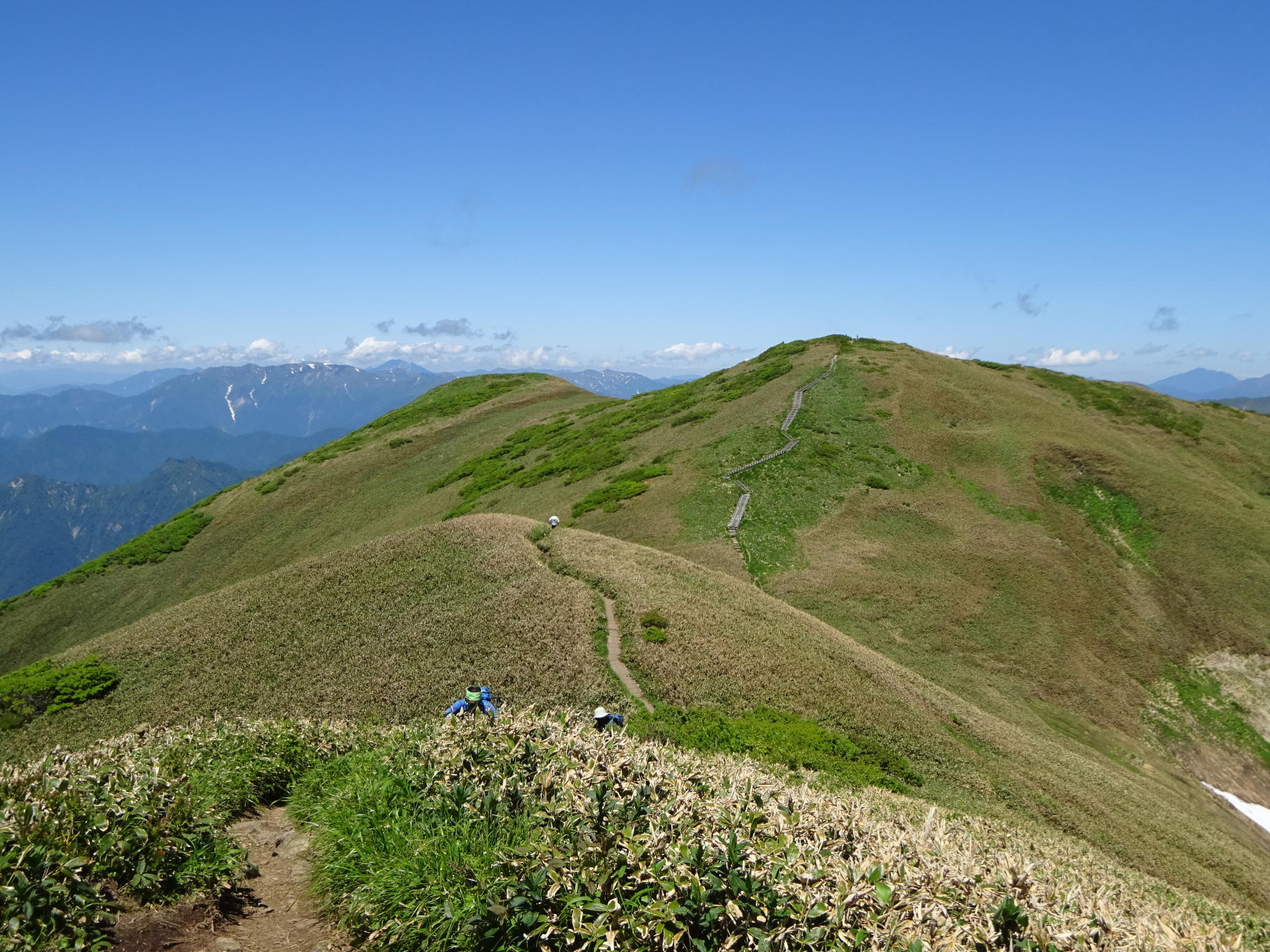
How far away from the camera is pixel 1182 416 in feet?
230

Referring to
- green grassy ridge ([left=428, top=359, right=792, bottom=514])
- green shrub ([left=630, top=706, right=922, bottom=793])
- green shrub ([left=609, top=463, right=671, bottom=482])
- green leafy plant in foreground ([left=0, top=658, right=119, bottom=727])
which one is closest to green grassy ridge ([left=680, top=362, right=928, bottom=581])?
green shrub ([left=609, top=463, right=671, bottom=482])

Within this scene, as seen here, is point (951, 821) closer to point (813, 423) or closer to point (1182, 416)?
point (813, 423)

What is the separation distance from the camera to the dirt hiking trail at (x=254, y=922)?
25.9 ft

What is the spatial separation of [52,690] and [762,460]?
4153 cm

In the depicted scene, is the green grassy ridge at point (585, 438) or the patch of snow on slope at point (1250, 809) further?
the green grassy ridge at point (585, 438)

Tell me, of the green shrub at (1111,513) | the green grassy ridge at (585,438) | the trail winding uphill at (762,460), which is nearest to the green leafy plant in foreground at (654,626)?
the trail winding uphill at (762,460)

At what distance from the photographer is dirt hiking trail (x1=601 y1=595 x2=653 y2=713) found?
18859 mm

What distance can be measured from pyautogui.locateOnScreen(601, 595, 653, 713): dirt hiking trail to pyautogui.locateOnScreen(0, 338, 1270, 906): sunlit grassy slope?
1.55 ft

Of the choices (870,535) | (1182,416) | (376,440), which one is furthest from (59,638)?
(1182,416)

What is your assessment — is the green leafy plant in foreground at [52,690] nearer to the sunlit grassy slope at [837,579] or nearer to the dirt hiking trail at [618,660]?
the sunlit grassy slope at [837,579]

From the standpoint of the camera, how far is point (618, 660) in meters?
20.6

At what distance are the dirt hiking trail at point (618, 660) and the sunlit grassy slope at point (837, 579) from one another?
1.55 ft

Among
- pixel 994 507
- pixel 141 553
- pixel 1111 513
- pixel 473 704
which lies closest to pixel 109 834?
pixel 473 704

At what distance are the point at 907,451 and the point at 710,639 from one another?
126 ft
